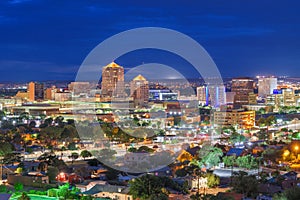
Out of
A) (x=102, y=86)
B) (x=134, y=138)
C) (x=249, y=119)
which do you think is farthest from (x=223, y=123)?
(x=102, y=86)

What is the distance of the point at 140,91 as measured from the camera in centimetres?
3603

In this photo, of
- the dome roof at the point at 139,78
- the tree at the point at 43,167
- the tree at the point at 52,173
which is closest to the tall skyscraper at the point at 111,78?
the dome roof at the point at 139,78

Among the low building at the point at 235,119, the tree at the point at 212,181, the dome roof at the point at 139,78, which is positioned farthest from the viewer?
the dome roof at the point at 139,78

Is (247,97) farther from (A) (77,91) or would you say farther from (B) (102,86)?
(A) (77,91)

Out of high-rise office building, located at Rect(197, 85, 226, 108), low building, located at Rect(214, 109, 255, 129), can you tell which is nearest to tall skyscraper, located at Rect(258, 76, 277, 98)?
high-rise office building, located at Rect(197, 85, 226, 108)

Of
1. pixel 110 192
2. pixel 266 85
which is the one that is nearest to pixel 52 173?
pixel 110 192

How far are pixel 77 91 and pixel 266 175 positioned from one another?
36070 millimetres

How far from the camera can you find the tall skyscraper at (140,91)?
33987 millimetres

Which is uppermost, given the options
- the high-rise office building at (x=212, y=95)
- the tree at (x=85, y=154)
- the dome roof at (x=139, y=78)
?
the dome roof at (x=139, y=78)

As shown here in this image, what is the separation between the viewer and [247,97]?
3462 cm

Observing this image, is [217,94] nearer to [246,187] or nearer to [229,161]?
[229,161]

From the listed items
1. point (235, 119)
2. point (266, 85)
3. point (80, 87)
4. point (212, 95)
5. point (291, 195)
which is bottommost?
point (291, 195)

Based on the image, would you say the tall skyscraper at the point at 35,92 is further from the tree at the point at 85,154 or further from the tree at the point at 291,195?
the tree at the point at 291,195

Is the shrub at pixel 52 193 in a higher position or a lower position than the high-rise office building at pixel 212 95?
lower
